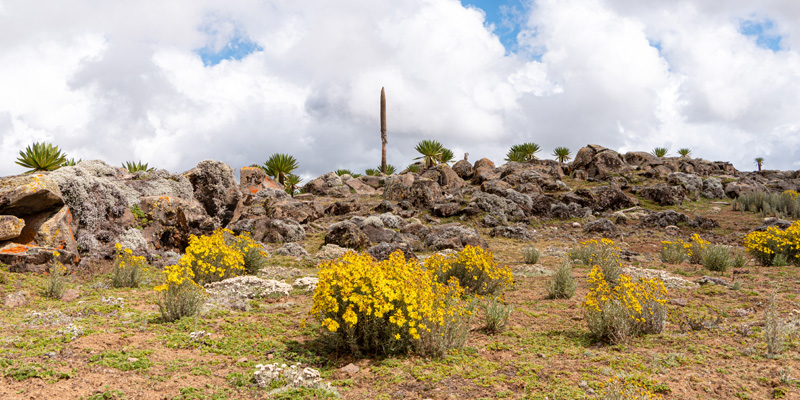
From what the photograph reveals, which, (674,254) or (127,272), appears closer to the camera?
(127,272)

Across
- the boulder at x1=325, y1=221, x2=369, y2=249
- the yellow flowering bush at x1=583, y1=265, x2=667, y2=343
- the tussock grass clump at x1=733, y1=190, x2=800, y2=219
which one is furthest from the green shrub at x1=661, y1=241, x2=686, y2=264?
the tussock grass clump at x1=733, y1=190, x2=800, y2=219

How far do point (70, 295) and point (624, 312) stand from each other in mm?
9433

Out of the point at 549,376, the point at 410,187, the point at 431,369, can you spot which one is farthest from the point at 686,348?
the point at 410,187

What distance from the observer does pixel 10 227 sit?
33.2 ft

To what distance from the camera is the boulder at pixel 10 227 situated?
10078mm

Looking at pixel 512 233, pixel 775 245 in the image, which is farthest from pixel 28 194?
pixel 775 245

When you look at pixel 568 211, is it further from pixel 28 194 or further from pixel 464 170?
pixel 28 194

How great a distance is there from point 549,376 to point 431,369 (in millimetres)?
1369

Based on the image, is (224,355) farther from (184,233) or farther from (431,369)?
(184,233)

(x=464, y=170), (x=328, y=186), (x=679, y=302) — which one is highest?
(x=464, y=170)

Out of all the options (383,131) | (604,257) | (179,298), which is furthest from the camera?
(383,131)

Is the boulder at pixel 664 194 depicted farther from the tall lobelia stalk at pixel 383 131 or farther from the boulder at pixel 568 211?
the tall lobelia stalk at pixel 383 131

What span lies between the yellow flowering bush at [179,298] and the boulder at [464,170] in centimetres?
2989

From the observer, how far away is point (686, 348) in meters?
6.30
